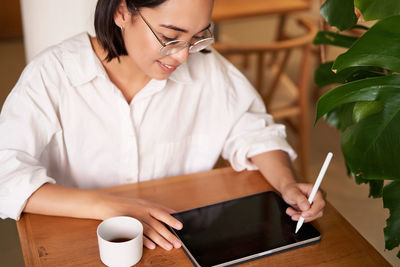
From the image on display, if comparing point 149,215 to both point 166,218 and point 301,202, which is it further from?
point 301,202

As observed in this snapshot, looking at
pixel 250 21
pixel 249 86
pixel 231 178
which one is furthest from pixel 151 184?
pixel 250 21

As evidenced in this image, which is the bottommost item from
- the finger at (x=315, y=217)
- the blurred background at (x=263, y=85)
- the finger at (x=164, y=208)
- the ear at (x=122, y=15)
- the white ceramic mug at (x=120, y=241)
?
the blurred background at (x=263, y=85)

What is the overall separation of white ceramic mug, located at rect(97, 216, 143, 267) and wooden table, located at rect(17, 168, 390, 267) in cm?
3

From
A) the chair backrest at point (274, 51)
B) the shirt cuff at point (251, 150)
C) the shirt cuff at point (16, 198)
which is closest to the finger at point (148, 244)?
the shirt cuff at point (16, 198)

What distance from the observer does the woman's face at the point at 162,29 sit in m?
1.13

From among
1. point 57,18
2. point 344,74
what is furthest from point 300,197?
point 57,18

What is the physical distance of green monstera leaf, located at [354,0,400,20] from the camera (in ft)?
2.89

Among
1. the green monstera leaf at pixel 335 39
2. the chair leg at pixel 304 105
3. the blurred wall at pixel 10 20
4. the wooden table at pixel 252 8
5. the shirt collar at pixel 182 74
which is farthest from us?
the blurred wall at pixel 10 20

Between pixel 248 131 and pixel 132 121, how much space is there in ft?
1.12

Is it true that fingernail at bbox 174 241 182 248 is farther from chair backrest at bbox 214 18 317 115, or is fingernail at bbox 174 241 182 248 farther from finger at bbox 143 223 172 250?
chair backrest at bbox 214 18 317 115

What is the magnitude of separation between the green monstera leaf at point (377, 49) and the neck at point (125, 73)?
66cm

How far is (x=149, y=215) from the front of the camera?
1.11 metres

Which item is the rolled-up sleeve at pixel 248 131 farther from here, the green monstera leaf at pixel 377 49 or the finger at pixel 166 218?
the green monstera leaf at pixel 377 49

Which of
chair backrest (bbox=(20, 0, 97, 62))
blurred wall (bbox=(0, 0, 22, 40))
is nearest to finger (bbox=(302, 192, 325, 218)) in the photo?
chair backrest (bbox=(20, 0, 97, 62))
